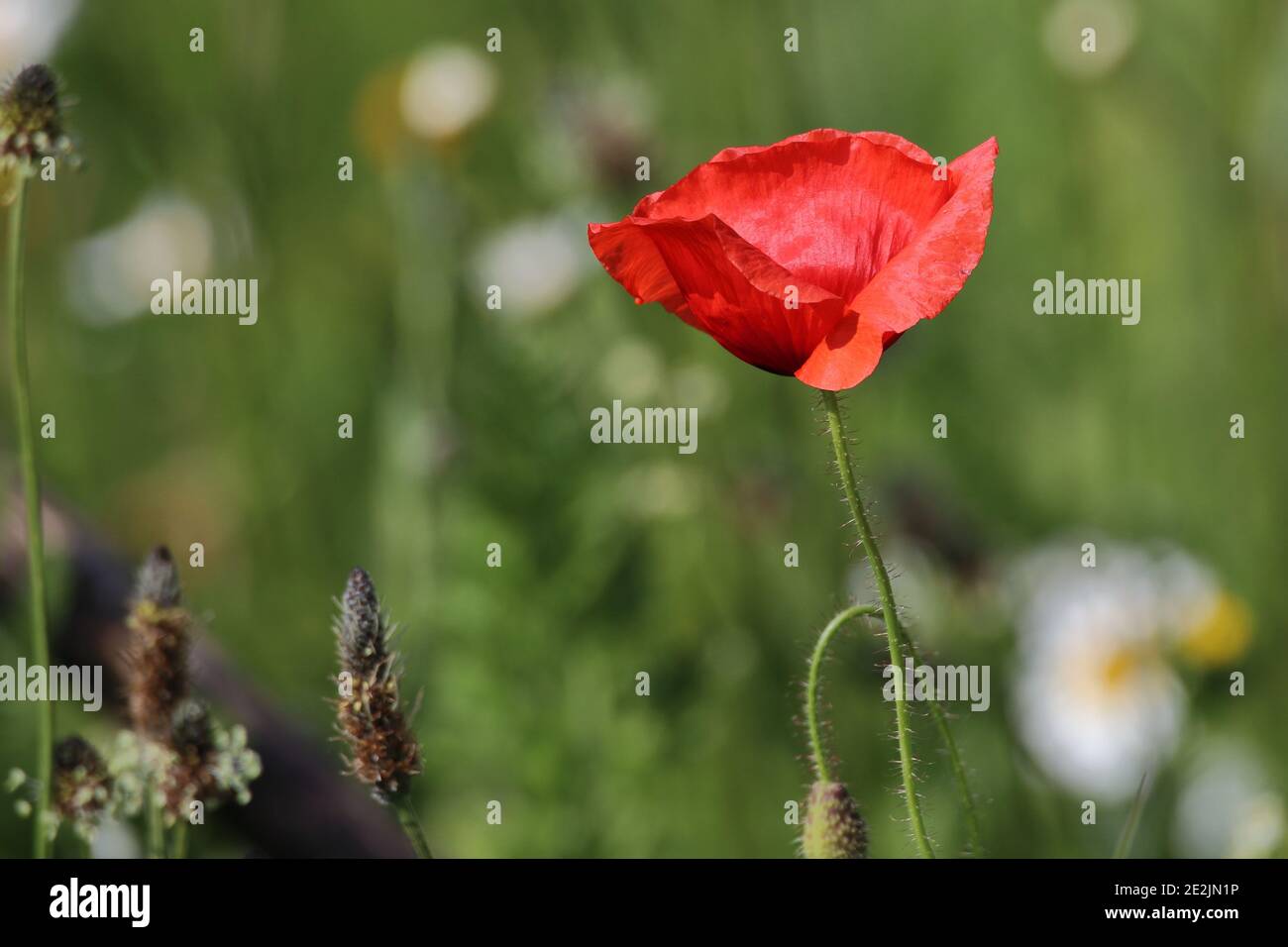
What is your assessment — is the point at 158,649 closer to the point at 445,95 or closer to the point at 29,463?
the point at 29,463

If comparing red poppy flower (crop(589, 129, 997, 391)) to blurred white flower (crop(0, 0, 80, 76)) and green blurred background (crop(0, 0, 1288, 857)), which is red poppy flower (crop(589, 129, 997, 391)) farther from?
blurred white flower (crop(0, 0, 80, 76))

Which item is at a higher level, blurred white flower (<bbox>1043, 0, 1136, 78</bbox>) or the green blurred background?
blurred white flower (<bbox>1043, 0, 1136, 78</bbox>)

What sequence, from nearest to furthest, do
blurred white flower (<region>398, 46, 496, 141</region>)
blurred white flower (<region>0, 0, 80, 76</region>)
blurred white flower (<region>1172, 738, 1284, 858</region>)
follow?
blurred white flower (<region>1172, 738, 1284, 858</region>) → blurred white flower (<region>0, 0, 80, 76</region>) → blurred white flower (<region>398, 46, 496, 141</region>)

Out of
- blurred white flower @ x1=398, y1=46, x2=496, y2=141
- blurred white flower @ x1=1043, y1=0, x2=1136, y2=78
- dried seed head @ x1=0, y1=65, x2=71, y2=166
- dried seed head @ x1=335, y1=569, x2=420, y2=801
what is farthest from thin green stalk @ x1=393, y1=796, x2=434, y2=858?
blurred white flower @ x1=1043, y1=0, x2=1136, y2=78

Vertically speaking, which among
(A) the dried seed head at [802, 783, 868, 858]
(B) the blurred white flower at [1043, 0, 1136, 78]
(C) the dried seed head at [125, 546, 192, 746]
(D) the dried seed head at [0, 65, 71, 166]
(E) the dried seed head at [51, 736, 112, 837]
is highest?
(B) the blurred white flower at [1043, 0, 1136, 78]

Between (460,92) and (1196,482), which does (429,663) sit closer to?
(460,92)

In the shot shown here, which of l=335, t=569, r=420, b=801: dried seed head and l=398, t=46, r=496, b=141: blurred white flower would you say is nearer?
l=335, t=569, r=420, b=801: dried seed head

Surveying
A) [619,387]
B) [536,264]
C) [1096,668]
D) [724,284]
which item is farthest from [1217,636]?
[724,284]
